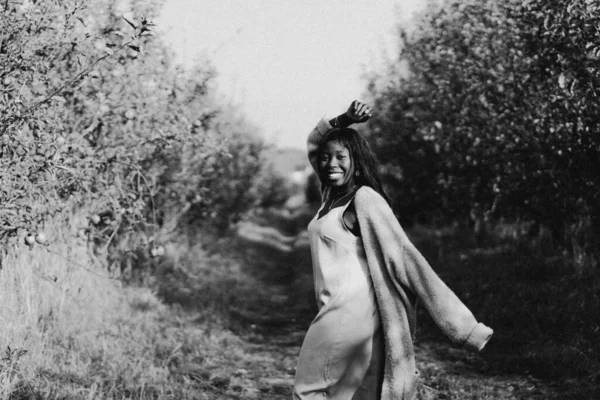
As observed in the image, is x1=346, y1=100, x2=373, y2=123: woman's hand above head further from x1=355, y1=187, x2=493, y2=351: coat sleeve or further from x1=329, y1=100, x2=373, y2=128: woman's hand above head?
x1=355, y1=187, x2=493, y2=351: coat sleeve

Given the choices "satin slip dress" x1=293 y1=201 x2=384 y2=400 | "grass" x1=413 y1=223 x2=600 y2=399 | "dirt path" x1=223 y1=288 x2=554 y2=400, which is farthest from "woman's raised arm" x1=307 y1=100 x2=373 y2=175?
"grass" x1=413 y1=223 x2=600 y2=399

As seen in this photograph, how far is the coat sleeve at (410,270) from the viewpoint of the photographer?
2879 millimetres

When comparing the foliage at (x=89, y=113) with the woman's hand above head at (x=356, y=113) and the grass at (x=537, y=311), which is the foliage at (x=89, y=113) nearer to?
the woman's hand above head at (x=356, y=113)

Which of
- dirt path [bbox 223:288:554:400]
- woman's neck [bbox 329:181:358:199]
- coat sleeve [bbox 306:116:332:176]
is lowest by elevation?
dirt path [bbox 223:288:554:400]

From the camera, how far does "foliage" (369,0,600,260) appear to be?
6.39 m

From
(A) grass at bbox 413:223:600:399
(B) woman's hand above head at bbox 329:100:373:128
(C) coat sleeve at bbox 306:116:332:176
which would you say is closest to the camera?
(B) woman's hand above head at bbox 329:100:373:128

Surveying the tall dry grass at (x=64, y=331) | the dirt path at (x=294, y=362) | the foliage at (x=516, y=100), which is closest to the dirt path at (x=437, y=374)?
the dirt path at (x=294, y=362)

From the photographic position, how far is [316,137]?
3.56 meters

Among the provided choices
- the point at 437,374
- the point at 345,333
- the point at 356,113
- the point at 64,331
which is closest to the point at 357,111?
the point at 356,113

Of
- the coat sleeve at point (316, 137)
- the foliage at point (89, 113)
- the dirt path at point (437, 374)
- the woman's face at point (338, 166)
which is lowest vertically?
the dirt path at point (437, 374)

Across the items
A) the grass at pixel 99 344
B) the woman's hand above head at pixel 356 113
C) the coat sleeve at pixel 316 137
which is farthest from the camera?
the grass at pixel 99 344

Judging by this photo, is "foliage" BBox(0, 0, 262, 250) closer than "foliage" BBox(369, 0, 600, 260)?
Yes

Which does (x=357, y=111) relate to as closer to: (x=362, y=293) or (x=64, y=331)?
(x=362, y=293)

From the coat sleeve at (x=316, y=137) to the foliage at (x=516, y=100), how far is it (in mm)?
2925
